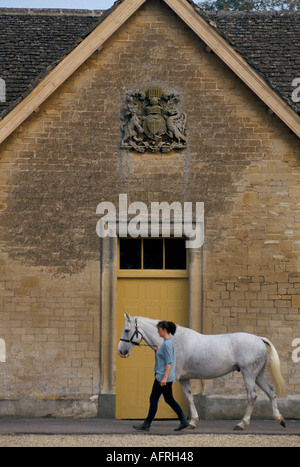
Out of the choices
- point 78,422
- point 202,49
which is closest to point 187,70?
point 202,49

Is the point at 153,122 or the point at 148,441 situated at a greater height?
the point at 153,122

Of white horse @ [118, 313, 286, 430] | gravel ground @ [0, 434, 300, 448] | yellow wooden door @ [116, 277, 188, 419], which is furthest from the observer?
yellow wooden door @ [116, 277, 188, 419]

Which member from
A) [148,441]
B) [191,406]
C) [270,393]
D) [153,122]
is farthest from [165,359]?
[153,122]

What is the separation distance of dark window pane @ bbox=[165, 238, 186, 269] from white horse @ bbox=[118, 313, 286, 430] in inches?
82.9

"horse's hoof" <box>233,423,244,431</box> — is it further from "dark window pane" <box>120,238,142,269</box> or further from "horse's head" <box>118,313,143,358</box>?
"dark window pane" <box>120,238,142,269</box>

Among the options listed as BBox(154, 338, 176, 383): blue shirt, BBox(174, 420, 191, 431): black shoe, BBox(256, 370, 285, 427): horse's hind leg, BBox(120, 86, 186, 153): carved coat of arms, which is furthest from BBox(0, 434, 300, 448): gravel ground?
BBox(120, 86, 186, 153): carved coat of arms

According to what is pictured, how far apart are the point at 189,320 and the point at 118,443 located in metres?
3.68

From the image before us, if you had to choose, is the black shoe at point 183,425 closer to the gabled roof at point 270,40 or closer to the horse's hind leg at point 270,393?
the horse's hind leg at point 270,393

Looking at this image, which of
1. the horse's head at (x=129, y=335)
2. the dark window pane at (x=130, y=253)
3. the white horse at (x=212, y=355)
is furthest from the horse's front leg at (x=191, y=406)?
the dark window pane at (x=130, y=253)

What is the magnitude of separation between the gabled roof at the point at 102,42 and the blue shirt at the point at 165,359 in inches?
183

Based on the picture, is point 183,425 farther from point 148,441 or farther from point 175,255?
point 175,255

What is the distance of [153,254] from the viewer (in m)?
13.9

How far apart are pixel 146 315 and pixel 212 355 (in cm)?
219

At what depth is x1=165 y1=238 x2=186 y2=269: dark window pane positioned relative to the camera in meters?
13.9
